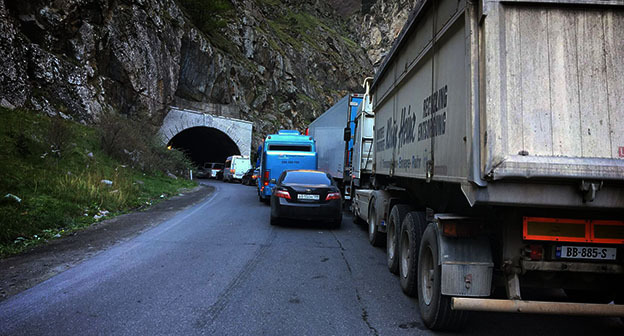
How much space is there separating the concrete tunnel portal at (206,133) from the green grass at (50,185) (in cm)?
1479

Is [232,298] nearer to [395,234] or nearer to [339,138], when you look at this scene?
[395,234]

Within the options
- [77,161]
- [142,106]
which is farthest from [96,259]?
[142,106]

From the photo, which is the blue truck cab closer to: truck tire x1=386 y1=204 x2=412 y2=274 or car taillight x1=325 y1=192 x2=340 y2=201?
car taillight x1=325 y1=192 x2=340 y2=201

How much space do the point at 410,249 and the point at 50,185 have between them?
10087 millimetres

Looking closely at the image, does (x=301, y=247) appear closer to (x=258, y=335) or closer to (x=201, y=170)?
(x=258, y=335)

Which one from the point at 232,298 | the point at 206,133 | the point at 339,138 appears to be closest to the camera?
the point at 232,298

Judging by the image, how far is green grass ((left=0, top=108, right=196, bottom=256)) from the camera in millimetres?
8133

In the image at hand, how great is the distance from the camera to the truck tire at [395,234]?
5.94 meters

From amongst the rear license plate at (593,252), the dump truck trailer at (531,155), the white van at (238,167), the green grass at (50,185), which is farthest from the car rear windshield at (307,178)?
the white van at (238,167)

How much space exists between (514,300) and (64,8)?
26.2 metres

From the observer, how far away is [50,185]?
429 inches

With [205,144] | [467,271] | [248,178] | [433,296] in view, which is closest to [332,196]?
[433,296]

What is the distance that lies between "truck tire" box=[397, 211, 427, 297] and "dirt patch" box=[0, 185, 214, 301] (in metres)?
4.53

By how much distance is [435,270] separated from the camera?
12.4ft
